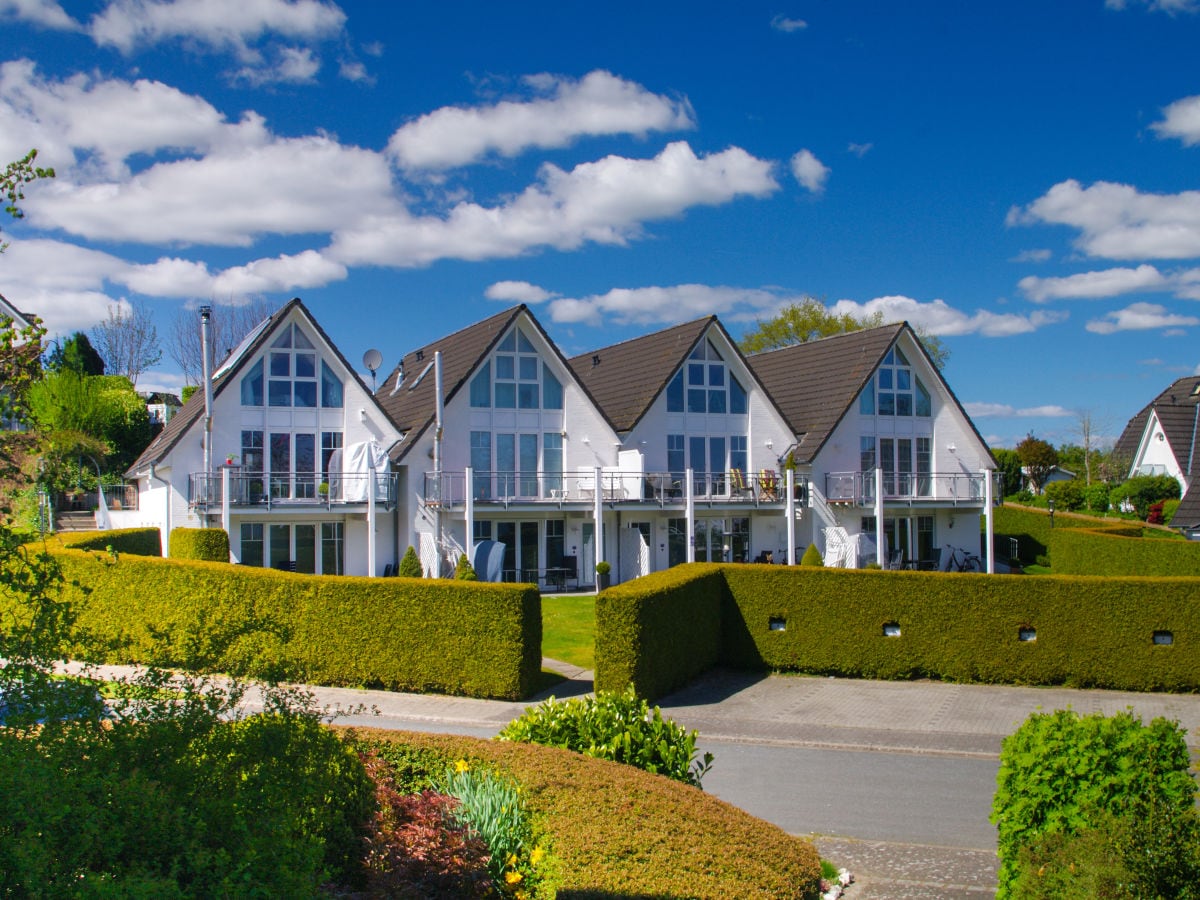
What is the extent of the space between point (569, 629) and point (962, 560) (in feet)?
66.6

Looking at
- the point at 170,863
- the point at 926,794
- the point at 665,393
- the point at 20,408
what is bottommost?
the point at 926,794

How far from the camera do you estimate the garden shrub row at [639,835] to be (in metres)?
6.48

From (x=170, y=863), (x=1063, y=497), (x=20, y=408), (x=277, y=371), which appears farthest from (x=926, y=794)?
(x=1063, y=497)

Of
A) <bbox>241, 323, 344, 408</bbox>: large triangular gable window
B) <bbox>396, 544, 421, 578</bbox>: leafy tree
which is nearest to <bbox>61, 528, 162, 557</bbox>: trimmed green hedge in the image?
<bbox>241, 323, 344, 408</bbox>: large triangular gable window

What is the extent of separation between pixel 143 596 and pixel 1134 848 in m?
18.7

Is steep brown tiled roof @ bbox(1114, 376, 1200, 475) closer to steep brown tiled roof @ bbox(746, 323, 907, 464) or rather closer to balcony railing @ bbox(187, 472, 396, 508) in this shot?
steep brown tiled roof @ bbox(746, 323, 907, 464)

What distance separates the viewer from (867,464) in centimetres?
3766

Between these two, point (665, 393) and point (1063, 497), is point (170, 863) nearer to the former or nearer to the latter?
point (665, 393)

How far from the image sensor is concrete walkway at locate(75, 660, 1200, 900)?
14930mm

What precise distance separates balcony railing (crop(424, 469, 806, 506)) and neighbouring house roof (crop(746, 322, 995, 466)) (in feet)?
6.82

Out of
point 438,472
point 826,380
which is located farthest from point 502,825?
point 826,380

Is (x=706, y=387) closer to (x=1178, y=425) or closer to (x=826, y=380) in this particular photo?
(x=826, y=380)

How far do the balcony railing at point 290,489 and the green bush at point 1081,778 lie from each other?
2500cm

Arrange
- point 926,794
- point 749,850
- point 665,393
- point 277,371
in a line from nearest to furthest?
1. point 749,850
2. point 926,794
3. point 277,371
4. point 665,393
